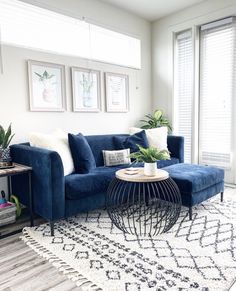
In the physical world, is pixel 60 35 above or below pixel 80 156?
above

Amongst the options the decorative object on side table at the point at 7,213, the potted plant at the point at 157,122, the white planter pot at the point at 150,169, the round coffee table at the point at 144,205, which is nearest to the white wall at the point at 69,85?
the potted plant at the point at 157,122

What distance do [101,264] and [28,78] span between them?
7.40ft

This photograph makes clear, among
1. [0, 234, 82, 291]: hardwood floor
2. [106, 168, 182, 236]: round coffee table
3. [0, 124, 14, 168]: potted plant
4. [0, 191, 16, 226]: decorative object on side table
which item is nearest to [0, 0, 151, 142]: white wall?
[0, 124, 14, 168]: potted plant

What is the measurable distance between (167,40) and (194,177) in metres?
2.76

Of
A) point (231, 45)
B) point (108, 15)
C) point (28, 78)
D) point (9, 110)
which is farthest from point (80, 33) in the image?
point (231, 45)

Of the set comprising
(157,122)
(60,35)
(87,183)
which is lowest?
(87,183)

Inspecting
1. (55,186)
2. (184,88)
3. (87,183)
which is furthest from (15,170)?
(184,88)

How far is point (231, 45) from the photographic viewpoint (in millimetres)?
3701

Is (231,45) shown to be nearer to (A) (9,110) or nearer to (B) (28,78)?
(B) (28,78)

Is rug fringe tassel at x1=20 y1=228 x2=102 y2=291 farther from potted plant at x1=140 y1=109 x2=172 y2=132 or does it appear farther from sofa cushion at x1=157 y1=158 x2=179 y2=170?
potted plant at x1=140 y1=109 x2=172 y2=132

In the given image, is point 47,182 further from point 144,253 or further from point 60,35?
point 60,35

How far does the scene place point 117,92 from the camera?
13.3 feet

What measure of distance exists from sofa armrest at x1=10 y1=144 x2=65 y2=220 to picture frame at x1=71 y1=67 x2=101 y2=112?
1239mm

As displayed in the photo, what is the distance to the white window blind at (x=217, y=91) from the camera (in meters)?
3.75
